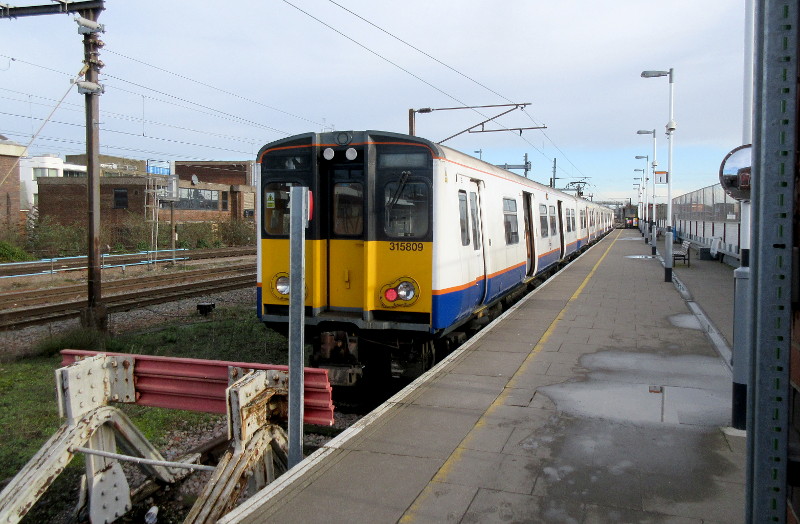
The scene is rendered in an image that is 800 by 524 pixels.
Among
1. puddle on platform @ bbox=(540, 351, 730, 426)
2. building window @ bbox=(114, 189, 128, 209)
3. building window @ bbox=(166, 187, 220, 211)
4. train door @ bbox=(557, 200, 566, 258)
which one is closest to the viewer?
puddle on platform @ bbox=(540, 351, 730, 426)

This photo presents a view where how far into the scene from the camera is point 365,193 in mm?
7426

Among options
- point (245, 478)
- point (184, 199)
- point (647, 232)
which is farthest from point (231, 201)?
point (245, 478)

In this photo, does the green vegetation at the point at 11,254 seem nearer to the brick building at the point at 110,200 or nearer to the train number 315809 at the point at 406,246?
the brick building at the point at 110,200

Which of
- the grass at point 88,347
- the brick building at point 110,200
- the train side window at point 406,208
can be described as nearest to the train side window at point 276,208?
the train side window at point 406,208

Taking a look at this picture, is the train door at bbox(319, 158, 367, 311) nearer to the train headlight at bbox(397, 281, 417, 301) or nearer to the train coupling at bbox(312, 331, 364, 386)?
the train coupling at bbox(312, 331, 364, 386)

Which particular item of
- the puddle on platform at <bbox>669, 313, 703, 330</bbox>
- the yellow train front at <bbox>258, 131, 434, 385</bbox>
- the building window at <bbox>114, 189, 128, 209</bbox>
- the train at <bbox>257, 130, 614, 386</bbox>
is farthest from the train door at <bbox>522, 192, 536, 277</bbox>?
the building window at <bbox>114, 189, 128, 209</bbox>

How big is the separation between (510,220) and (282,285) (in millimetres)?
5351

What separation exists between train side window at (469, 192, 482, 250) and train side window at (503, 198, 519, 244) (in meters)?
2.11

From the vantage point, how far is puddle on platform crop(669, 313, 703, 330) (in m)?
10.3

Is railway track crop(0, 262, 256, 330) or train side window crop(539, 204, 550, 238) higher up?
train side window crop(539, 204, 550, 238)

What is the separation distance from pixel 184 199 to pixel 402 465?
41852mm

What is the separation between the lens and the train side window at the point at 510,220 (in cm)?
1120

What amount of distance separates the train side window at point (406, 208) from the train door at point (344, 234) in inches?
14.0

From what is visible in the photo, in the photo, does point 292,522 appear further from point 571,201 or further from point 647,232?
point 647,232
